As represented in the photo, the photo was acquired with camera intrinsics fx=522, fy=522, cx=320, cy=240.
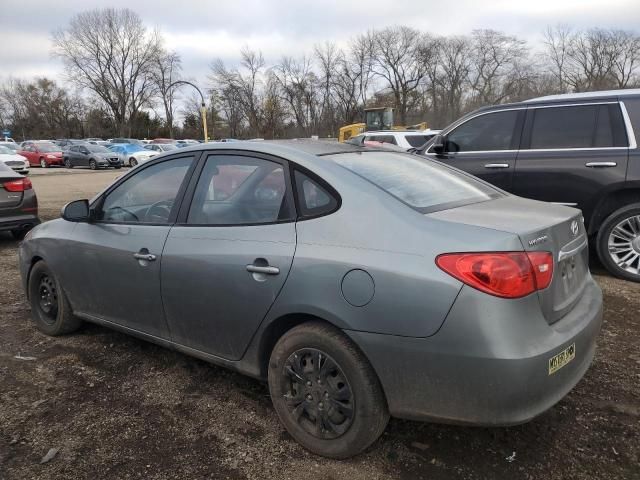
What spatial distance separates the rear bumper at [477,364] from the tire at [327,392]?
9 centimetres

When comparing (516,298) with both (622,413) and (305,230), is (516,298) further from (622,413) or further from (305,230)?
(622,413)

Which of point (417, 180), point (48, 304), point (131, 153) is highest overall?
point (417, 180)

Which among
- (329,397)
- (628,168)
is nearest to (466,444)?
(329,397)

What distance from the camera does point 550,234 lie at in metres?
2.38

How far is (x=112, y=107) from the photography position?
75625mm

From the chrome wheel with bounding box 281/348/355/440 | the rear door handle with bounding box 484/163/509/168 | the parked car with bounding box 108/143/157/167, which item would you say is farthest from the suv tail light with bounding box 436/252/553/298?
the parked car with bounding box 108/143/157/167

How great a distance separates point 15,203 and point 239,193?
5.99 meters

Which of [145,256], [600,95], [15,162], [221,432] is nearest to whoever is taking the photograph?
[221,432]

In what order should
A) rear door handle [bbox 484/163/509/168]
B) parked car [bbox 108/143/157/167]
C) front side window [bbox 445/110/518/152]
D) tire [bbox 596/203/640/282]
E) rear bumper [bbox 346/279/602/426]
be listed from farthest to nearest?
parked car [bbox 108/143/157/167]
front side window [bbox 445/110/518/152]
rear door handle [bbox 484/163/509/168]
tire [bbox 596/203/640/282]
rear bumper [bbox 346/279/602/426]

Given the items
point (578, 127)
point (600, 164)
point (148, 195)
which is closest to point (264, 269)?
point (148, 195)

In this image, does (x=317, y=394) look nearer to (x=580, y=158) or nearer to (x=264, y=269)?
(x=264, y=269)

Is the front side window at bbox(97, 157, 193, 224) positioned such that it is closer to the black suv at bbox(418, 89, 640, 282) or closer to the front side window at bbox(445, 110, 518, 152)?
the black suv at bbox(418, 89, 640, 282)

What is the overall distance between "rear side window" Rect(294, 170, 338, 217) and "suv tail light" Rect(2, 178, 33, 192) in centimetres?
640

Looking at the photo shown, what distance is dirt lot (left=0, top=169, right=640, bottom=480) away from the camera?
2.54 m
